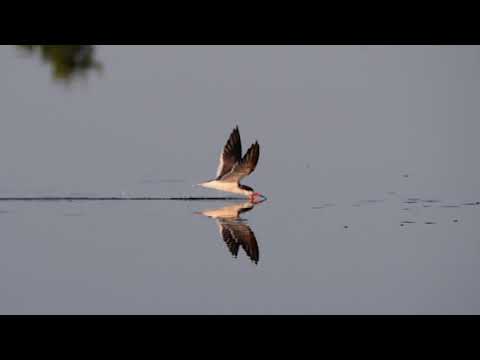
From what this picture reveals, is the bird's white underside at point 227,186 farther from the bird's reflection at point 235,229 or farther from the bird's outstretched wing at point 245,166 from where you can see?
the bird's reflection at point 235,229

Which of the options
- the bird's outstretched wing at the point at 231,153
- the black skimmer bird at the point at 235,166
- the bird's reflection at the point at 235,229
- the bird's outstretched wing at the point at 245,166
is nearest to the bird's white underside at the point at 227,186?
the black skimmer bird at the point at 235,166

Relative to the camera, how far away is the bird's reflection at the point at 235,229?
11.6 m

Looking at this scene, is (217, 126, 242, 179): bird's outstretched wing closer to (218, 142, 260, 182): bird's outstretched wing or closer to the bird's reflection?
(218, 142, 260, 182): bird's outstretched wing

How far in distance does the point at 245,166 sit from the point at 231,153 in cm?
53

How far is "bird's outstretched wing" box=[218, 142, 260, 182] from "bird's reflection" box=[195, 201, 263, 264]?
47 centimetres

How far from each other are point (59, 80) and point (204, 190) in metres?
10.00

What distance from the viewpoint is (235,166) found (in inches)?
586

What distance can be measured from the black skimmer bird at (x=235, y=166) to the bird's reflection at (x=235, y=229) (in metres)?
0.49

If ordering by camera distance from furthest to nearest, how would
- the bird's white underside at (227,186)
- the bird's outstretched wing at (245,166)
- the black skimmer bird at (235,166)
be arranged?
1. the bird's white underside at (227,186)
2. the black skimmer bird at (235,166)
3. the bird's outstretched wing at (245,166)

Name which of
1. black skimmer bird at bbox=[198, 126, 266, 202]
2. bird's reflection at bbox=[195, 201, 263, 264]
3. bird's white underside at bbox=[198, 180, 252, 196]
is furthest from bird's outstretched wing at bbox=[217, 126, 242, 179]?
bird's reflection at bbox=[195, 201, 263, 264]

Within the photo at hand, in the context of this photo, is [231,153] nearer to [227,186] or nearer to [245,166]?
[245,166]

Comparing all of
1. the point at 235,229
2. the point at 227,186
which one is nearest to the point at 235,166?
the point at 227,186

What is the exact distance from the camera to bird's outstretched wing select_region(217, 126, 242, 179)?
1505 cm

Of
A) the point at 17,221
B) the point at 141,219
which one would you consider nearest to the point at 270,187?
the point at 141,219
